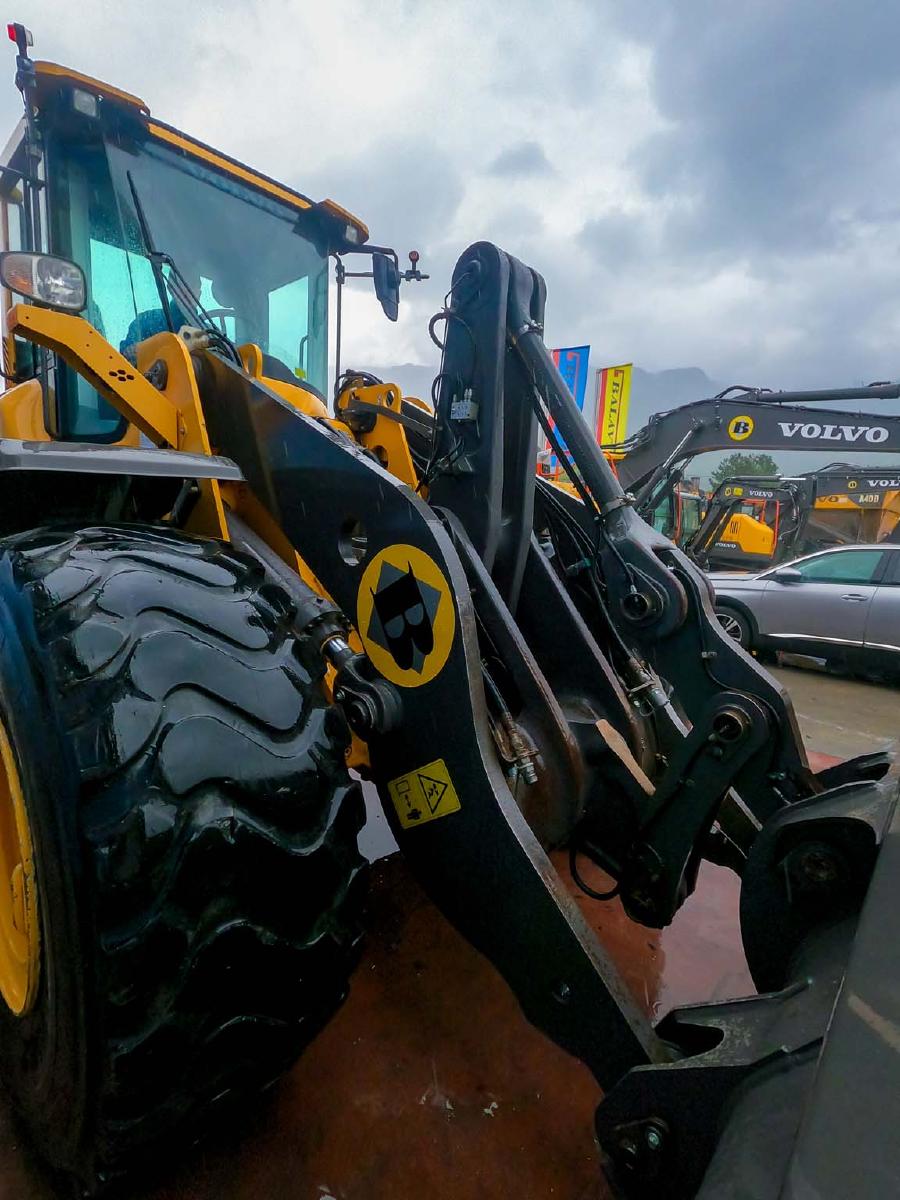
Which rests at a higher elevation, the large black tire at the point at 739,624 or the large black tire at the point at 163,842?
the large black tire at the point at 163,842

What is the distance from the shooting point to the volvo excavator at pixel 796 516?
41.2 ft

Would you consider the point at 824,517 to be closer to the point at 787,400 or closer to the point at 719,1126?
the point at 787,400

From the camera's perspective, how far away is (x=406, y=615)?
1.62 meters

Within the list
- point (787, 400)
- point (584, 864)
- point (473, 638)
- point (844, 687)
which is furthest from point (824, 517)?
point (473, 638)

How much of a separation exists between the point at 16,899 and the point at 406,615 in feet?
3.54

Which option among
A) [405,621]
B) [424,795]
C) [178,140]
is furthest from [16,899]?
[178,140]

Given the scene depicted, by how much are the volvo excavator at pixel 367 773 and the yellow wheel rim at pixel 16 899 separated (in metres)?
0.01

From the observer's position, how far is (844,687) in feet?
24.7

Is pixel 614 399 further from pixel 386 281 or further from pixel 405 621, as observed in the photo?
pixel 405 621

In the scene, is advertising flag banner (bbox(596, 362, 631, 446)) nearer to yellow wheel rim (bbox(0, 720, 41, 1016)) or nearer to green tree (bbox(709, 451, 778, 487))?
yellow wheel rim (bbox(0, 720, 41, 1016))

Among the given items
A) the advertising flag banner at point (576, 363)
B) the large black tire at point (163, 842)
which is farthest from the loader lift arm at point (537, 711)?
the advertising flag banner at point (576, 363)

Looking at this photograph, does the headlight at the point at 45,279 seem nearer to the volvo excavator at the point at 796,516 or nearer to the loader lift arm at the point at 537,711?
the loader lift arm at the point at 537,711

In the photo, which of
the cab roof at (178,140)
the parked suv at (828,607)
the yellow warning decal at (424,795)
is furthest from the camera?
the parked suv at (828,607)

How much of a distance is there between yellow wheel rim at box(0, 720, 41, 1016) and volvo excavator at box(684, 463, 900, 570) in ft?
36.7
